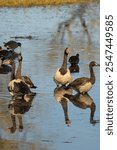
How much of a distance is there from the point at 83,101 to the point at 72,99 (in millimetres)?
278

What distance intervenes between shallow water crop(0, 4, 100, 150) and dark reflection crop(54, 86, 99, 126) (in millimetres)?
77

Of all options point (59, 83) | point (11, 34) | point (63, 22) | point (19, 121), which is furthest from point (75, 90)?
point (63, 22)

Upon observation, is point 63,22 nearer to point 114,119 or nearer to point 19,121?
A: point 19,121

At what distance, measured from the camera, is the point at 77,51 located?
15984 millimetres

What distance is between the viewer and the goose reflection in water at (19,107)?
951 centimetres

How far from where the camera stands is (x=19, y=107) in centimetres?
1061

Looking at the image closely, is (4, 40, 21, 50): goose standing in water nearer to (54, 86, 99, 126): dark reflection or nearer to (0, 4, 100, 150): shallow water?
(0, 4, 100, 150): shallow water

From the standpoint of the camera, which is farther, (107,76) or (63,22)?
(63,22)

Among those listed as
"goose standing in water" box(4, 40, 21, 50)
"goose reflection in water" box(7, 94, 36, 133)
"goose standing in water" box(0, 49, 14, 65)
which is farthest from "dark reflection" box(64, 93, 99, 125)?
"goose standing in water" box(4, 40, 21, 50)

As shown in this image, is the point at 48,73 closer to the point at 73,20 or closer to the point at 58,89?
the point at 58,89

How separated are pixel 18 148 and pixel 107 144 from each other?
142cm

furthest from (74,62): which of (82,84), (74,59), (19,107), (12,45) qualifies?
(19,107)

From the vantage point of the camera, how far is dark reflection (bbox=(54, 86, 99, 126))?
33.8 feet

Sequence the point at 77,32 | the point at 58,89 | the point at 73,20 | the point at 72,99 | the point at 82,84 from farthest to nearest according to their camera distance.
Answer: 1. the point at 73,20
2. the point at 77,32
3. the point at 58,89
4. the point at 82,84
5. the point at 72,99
